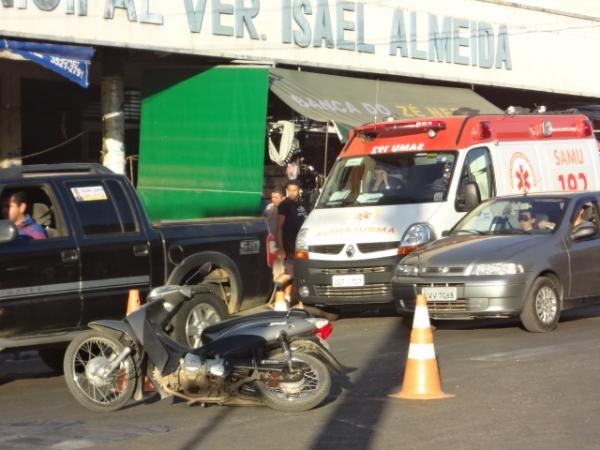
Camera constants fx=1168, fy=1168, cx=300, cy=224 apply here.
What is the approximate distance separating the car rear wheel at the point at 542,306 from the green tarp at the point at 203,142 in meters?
9.57

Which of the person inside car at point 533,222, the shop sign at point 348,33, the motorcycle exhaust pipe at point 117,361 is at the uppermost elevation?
the shop sign at point 348,33

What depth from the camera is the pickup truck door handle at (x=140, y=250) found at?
10570mm

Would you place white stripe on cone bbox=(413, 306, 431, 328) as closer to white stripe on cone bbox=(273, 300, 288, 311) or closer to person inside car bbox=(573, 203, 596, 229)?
white stripe on cone bbox=(273, 300, 288, 311)

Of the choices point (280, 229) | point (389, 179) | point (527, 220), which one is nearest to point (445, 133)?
point (389, 179)

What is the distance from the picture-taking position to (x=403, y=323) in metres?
14.1

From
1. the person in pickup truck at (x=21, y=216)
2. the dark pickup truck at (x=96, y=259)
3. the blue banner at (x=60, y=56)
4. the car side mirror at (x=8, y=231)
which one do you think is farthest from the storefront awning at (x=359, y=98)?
the car side mirror at (x=8, y=231)

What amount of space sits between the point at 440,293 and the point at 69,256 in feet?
13.5

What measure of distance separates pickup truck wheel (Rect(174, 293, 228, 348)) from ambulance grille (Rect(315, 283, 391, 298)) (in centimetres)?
422

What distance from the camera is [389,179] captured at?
14.9 m

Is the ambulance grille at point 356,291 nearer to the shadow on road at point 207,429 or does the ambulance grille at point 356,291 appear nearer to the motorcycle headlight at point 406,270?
the motorcycle headlight at point 406,270

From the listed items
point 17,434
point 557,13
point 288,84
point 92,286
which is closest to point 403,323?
point 92,286

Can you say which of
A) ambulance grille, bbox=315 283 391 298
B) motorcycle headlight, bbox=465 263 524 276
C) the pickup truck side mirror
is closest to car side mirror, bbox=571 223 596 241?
motorcycle headlight, bbox=465 263 524 276

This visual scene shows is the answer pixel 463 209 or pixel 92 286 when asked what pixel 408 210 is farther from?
pixel 92 286

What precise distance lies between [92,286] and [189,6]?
12.1 metres
